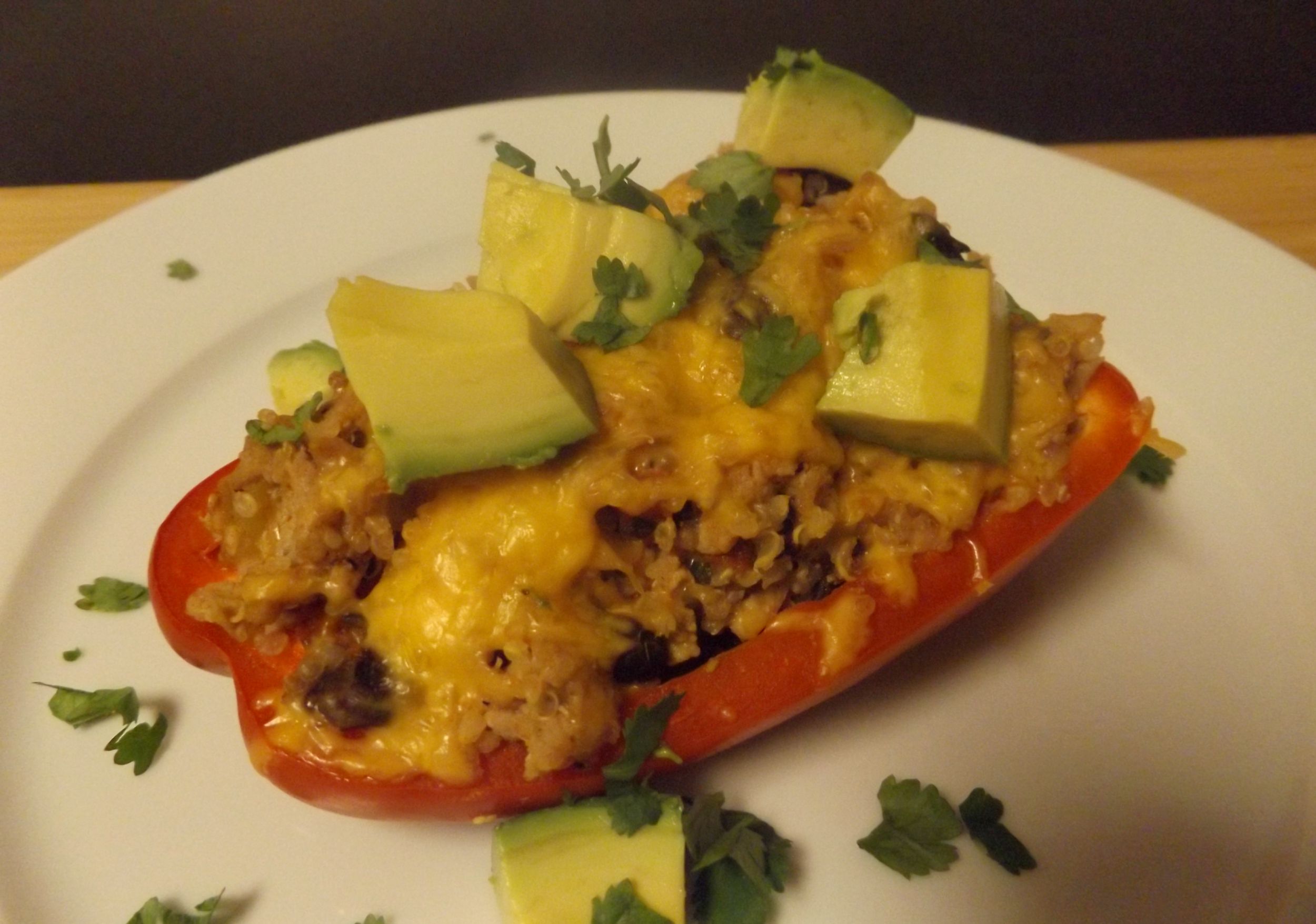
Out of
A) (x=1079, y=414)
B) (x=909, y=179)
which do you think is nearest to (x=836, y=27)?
(x=909, y=179)

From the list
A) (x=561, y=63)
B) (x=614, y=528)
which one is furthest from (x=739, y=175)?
(x=561, y=63)

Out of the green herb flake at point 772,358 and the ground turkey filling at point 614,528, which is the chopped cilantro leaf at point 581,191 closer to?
the ground turkey filling at point 614,528

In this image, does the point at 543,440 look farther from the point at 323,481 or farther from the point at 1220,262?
the point at 1220,262

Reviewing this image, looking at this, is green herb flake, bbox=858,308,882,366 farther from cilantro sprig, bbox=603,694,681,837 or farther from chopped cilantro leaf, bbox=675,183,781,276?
cilantro sprig, bbox=603,694,681,837

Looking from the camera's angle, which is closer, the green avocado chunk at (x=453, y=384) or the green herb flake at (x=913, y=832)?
the green avocado chunk at (x=453, y=384)

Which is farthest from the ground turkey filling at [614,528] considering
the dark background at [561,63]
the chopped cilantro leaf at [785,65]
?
the dark background at [561,63]

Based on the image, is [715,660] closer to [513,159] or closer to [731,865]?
[731,865]
